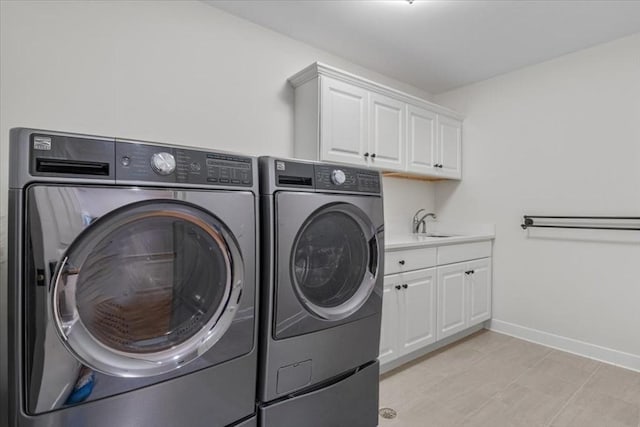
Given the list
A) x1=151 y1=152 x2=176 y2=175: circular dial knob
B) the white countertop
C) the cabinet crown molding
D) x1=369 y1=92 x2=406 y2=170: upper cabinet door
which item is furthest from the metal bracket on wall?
x1=151 y1=152 x2=176 y2=175: circular dial knob

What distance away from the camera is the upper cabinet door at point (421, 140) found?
9.07 feet

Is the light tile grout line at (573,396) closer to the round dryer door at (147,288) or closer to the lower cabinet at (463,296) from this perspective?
the lower cabinet at (463,296)

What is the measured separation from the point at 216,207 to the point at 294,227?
0.31 meters

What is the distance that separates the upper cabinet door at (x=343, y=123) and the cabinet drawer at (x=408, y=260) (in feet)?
2.33

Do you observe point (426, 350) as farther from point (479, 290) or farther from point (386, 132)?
point (386, 132)

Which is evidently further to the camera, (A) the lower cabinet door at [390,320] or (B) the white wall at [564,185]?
(B) the white wall at [564,185]

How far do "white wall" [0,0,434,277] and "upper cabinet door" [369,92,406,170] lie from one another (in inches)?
24.2

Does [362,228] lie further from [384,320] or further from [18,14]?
[18,14]

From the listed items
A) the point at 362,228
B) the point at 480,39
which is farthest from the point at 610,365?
the point at 480,39

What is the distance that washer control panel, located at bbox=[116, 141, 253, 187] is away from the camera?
93cm

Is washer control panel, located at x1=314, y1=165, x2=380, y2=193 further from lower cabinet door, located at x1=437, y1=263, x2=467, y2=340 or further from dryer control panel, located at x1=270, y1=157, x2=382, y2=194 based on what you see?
lower cabinet door, located at x1=437, y1=263, x2=467, y2=340

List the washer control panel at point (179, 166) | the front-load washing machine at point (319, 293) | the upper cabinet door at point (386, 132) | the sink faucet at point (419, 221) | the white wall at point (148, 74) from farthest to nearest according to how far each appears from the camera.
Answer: the sink faucet at point (419, 221), the upper cabinet door at point (386, 132), the white wall at point (148, 74), the front-load washing machine at point (319, 293), the washer control panel at point (179, 166)

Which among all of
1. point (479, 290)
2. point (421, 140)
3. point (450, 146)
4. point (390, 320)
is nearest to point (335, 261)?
point (390, 320)

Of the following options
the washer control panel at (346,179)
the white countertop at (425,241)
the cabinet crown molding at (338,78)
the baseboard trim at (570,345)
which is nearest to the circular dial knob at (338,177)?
the washer control panel at (346,179)
